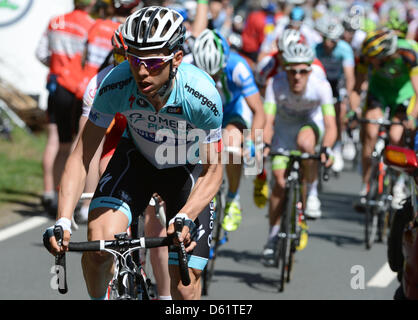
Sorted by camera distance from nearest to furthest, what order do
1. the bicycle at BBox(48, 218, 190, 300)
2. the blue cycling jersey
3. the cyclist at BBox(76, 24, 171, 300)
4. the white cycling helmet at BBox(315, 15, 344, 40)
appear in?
the bicycle at BBox(48, 218, 190, 300) → the cyclist at BBox(76, 24, 171, 300) → the white cycling helmet at BBox(315, 15, 344, 40) → the blue cycling jersey

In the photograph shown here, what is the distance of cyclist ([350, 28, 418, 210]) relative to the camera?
1060cm

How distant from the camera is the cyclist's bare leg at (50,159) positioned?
1077cm

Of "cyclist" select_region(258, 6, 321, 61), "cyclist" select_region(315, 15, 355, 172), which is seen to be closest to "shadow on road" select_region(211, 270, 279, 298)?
"cyclist" select_region(258, 6, 321, 61)

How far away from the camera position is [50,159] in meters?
11.0

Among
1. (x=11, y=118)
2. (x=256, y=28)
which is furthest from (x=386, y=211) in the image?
(x=256, y=28)

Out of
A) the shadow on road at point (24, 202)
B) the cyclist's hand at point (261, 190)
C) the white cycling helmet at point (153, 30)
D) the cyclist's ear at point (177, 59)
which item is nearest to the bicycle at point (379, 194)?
the cyclist's hand at point (261, 190)

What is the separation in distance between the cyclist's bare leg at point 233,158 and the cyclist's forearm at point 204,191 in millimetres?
3119

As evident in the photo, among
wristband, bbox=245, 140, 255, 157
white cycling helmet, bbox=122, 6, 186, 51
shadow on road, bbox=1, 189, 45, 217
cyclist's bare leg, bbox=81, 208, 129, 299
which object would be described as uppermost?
white cycling helmet, bbox=122, 6, 186, 51

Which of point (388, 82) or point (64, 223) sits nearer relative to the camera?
point (64, 223)

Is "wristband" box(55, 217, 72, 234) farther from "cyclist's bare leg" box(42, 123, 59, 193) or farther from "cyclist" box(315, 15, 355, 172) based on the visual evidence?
Result: "cyclist" box(315, 15, 355, 172)

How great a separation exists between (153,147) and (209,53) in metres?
2.44

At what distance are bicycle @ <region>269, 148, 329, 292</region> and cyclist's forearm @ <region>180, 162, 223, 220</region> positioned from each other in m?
3.21

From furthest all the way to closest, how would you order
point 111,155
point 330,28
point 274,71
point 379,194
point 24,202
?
point 330,28, point 24,202, point 274,71, point 379,194, point 111,155

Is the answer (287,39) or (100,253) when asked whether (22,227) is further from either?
(100,253)
